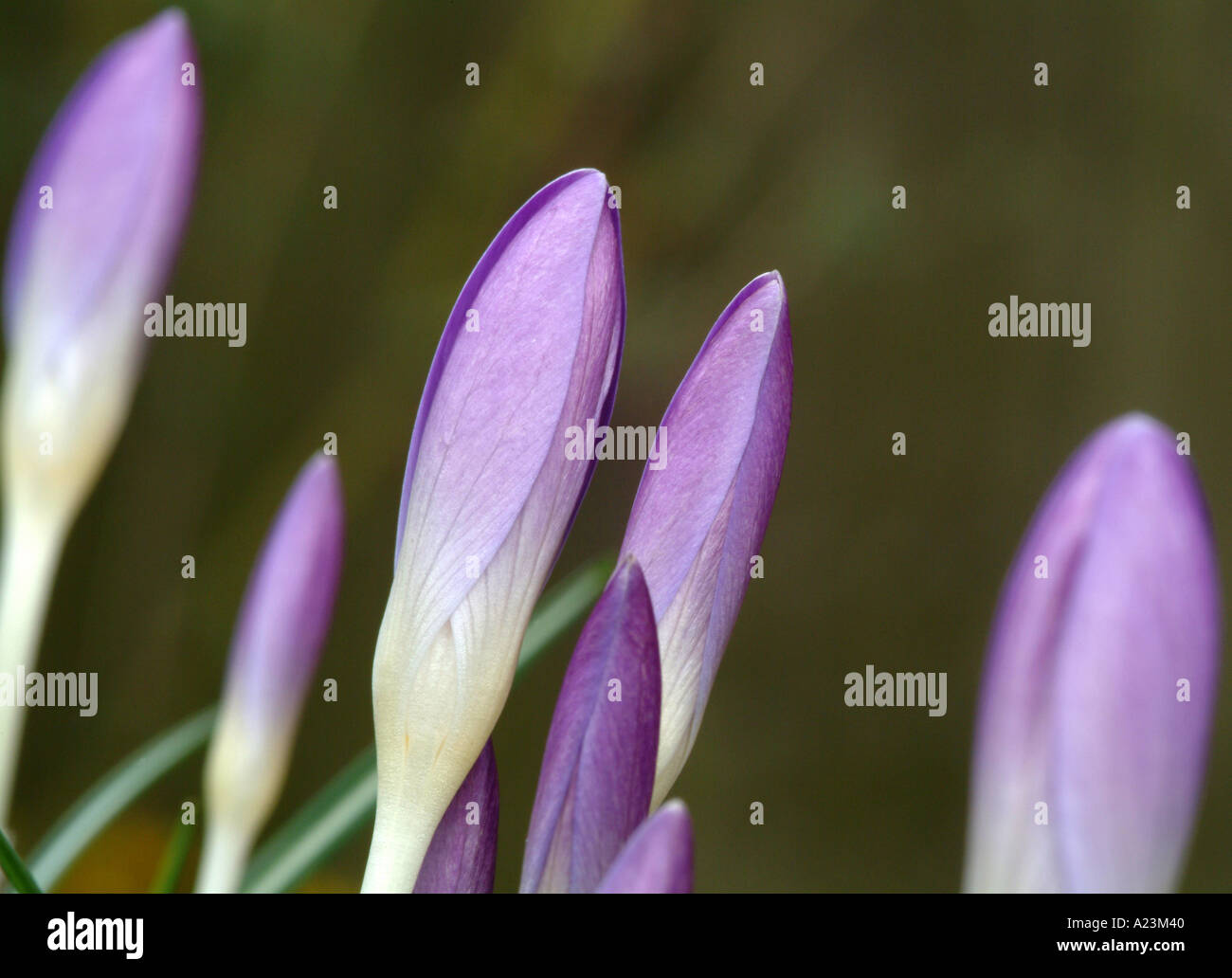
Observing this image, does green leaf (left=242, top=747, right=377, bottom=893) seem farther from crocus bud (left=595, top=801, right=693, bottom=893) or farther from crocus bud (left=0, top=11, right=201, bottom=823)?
crocus bud (left=595, top=801, right=693, bottom=893)

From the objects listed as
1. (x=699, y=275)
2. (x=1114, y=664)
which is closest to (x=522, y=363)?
(x=1114, y=664)

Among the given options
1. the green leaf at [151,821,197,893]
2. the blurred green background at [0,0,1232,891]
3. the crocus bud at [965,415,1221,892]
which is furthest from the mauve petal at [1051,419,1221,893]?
the blurred green background at [0,0,1232,891]

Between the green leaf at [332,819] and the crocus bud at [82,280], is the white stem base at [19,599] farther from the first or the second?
the green leaf at [332,819]

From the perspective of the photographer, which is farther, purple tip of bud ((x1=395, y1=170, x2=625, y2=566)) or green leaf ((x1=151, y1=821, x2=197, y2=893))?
green leaf ((x1=151, y1=821, x2=197, y2=893))

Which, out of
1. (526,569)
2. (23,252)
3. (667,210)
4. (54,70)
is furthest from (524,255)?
(54,70)

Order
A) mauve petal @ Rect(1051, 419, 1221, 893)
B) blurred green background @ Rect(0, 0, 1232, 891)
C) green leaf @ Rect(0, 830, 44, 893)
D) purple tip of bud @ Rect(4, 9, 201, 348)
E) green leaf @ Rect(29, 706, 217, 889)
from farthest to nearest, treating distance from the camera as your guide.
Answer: blurred green background @ Rect(0, 0, 1232, 891), green leaf @ Rect(29, 706, 217, 889), purple tip of bud @ Rect(4, 9, 201, 348), green leaf @ Rect(0, 830, 44, 893), mauve petal @ Rect(1051, 419, 1221, 893)

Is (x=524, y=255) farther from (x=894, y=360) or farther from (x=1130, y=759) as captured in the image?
(x=894, y=360)

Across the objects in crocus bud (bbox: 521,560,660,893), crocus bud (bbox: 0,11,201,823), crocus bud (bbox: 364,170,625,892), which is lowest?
crocus bud (bbox: 521,560,660,893)

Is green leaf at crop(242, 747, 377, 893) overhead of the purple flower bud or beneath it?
beneath
